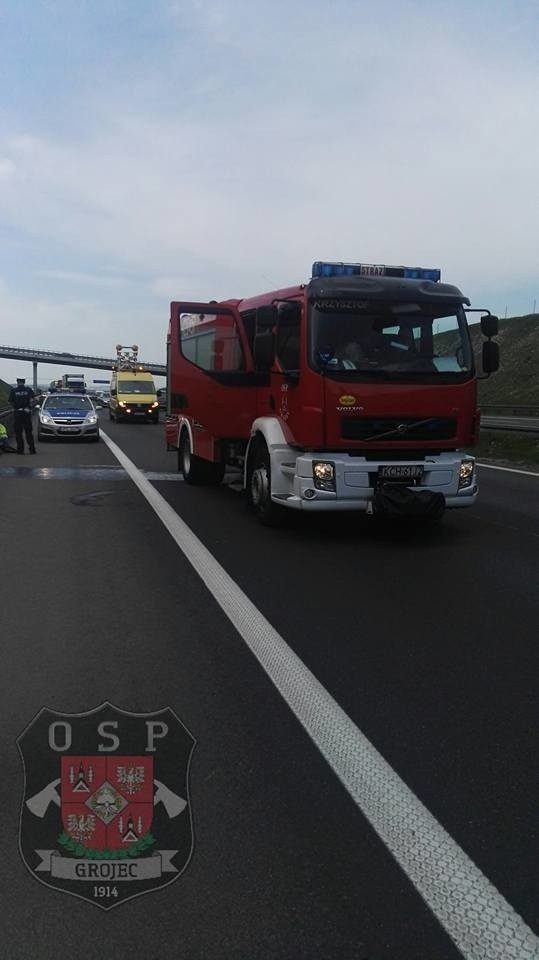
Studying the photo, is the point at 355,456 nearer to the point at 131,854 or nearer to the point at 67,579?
the point at 67,579

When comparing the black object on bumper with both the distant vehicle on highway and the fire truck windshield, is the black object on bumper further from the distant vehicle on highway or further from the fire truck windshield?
the distant vehicle on highway

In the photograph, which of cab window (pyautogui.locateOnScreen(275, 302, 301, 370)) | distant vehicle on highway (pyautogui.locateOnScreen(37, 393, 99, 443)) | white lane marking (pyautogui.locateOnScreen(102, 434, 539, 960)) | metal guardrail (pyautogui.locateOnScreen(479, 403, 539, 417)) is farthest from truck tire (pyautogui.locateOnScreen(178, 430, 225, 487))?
metal guardrail (pyautogui.locateOnScreen(479, 403, 539, 417))

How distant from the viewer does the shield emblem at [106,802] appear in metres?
2.77

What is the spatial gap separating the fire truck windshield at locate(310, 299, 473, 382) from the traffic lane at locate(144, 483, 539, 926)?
1.82 meters

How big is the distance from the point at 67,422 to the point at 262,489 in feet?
54.3

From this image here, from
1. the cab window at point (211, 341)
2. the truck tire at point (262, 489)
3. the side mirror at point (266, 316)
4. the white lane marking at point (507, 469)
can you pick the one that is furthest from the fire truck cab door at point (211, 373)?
the white lane marking at point (507, 469)

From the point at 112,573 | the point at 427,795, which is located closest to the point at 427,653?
the point at 427,795

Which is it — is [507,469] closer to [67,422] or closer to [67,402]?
[67,422]

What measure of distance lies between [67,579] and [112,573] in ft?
1.36

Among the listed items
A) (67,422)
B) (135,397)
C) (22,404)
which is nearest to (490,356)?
(22,404)

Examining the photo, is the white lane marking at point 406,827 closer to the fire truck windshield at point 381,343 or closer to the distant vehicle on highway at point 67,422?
the fire truck windshield at point 381,343

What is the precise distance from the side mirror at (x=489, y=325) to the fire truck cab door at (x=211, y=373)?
119 inches

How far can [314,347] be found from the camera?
8.76 metres

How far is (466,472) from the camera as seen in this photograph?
30.7 feet
